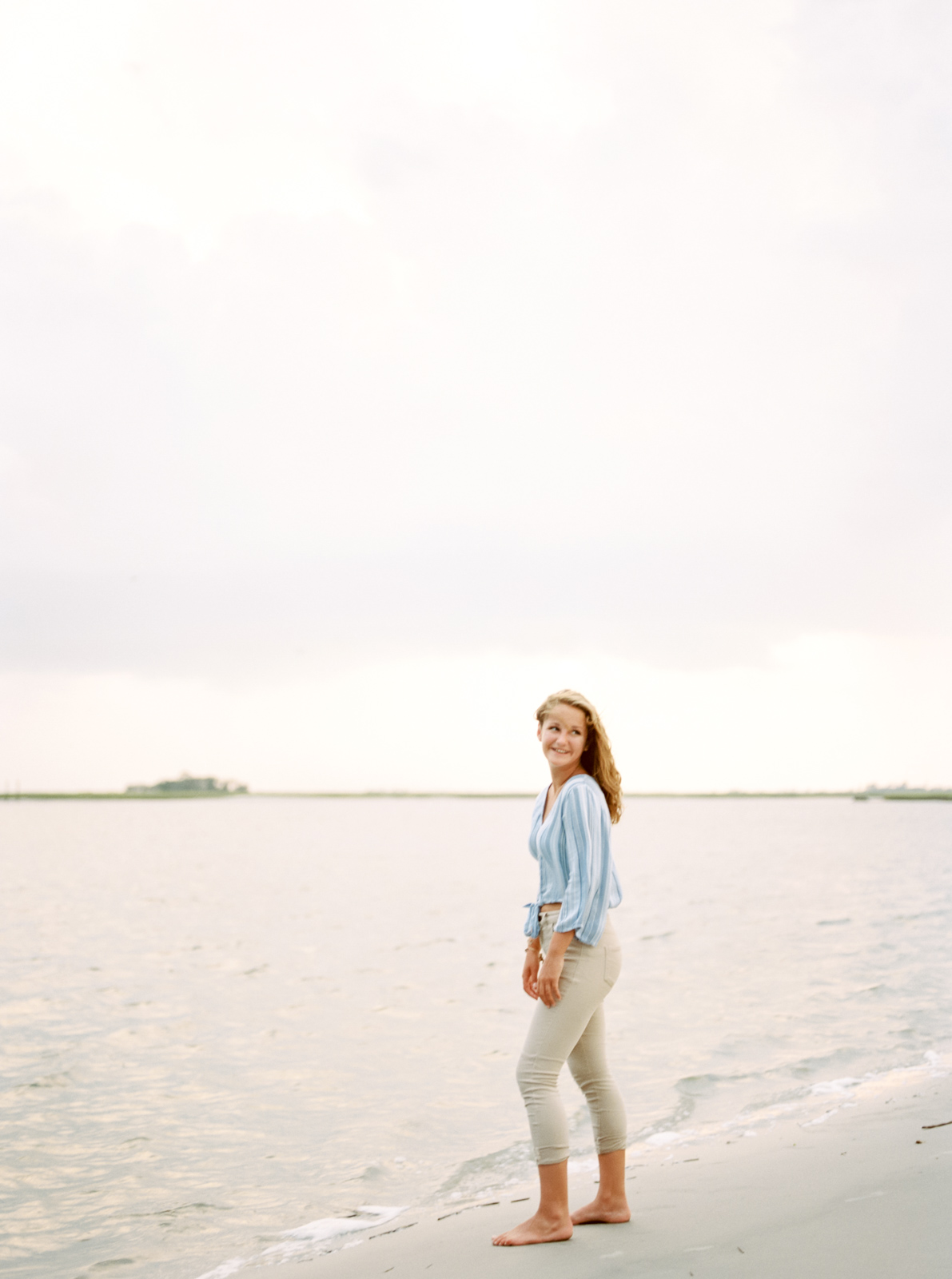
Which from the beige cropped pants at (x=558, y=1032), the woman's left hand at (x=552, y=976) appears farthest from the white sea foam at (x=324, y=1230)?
the woman's left hand at (x=552, y=976)

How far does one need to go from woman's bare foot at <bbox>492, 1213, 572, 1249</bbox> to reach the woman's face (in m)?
2.04

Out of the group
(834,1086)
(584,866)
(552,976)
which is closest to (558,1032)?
(552,976)

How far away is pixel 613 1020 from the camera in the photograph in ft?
39.9

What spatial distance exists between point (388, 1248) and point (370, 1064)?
5.25m

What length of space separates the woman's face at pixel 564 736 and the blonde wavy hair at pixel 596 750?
0.07 feet

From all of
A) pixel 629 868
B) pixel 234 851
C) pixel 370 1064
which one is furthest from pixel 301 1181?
pixel 234 851

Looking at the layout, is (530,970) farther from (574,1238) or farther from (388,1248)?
(388,1248)

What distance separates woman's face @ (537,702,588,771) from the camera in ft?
13.9

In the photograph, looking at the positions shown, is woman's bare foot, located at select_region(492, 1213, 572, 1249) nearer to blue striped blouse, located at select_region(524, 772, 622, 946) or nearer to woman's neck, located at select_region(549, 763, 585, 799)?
blue striped blouse, located at select_region(524, 772, 622, 946)

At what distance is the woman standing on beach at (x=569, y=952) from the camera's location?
403 centimetres

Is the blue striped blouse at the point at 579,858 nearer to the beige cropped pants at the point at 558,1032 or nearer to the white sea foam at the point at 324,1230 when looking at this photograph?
the beige cropped pants at the point at 558,1032

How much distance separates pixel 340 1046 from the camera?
11.0 meters

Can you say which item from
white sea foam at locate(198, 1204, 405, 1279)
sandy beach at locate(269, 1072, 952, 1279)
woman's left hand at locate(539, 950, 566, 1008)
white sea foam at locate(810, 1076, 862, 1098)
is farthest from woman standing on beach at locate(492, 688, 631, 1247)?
white sea foam at locate(810, 1076, 862, 1098)

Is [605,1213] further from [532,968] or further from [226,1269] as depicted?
[226,1269]
